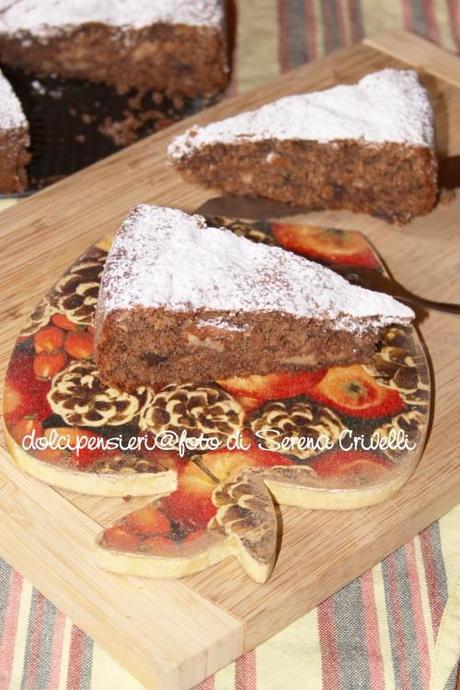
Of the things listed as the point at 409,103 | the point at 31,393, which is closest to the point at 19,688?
the point at 31,393

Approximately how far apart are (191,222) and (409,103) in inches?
42.9

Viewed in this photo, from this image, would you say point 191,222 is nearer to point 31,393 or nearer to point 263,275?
point 263,275

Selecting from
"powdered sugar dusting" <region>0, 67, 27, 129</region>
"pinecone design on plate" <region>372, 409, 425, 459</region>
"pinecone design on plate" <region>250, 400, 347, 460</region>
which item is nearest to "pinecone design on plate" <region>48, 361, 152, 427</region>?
"pinecone design on plate" <region>250, 400, 347, 460</region>

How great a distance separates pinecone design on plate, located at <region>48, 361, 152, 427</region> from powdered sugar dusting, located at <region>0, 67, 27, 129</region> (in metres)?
1.26

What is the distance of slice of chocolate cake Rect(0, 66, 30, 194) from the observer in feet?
12.8

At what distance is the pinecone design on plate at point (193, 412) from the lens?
2877 millimetres

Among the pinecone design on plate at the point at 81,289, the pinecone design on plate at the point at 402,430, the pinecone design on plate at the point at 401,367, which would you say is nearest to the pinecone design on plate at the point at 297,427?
the pinecone design on plate at the point at 402,430

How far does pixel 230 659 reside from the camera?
103 inches

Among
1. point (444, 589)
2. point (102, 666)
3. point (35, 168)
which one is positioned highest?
point (35, 168)

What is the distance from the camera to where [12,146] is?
12.8ft

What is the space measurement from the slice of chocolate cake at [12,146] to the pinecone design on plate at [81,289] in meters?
0.75

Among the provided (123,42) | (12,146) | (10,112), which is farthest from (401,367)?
(123,42)

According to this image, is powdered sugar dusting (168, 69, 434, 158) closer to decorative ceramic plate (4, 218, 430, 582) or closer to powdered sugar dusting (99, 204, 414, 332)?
powdered sugar dusting (99, 204, 414, 332)

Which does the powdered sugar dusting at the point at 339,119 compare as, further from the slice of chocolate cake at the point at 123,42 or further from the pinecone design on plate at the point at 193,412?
the pinecone design on plate at the point at 193,412
